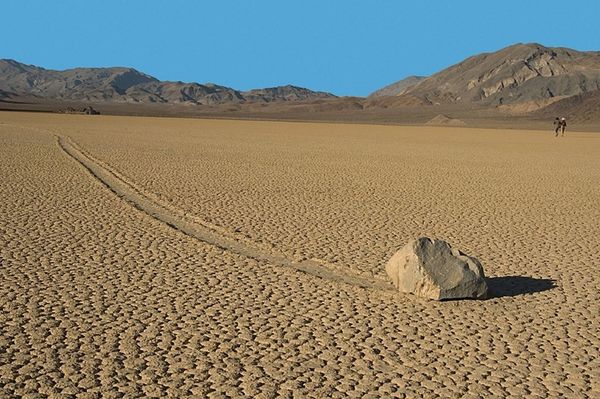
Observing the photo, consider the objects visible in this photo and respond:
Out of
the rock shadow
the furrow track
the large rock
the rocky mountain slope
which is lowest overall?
the furrow track

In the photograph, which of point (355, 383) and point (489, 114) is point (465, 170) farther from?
point (489, 114)

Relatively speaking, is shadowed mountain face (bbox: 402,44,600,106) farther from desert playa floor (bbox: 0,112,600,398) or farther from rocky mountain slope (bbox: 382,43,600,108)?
desert playa floor (bbox: 0,112,600,398)

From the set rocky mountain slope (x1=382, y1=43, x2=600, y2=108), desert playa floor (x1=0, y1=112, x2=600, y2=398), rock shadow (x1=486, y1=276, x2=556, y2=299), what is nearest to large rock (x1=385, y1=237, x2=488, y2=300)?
desert playa floor (x1=0, y1=112, x2=600, y2=398)

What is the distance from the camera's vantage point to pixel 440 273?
639 cm

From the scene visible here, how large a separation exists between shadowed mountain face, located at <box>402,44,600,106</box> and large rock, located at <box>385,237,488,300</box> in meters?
101

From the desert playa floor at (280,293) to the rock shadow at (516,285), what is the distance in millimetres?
35

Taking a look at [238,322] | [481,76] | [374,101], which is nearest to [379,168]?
[238,322]

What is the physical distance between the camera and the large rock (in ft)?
20.9

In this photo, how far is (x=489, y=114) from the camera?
87.1m

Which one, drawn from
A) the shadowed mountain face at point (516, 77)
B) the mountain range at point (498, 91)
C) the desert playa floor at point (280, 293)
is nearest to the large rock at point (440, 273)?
the desert playa floor at point (280, 293)

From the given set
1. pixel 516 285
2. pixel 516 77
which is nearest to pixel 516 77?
pixel 516 77

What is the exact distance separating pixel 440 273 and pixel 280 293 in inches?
51.9

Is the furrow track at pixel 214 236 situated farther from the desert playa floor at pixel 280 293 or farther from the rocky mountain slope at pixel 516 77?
the rocky mountain slope at pixel 516 77

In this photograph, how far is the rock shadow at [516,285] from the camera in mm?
6789
